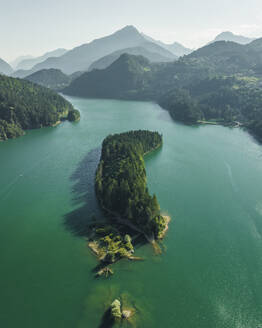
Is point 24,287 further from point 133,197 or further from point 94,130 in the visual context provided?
point 94,130

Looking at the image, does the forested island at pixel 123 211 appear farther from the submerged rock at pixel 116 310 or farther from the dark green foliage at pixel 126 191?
the submerged rock at pixel 116 310

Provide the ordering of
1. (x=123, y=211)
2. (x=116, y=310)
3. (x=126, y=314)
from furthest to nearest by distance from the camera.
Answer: (x=123, y=211), (x=126, y=314), (x=116, y=310)

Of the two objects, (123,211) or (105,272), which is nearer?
(105,272)

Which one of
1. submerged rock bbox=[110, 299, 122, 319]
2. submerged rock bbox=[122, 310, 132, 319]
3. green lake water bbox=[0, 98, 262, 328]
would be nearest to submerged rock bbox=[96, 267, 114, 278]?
green lake water bbox=[0, 98, 262, 328]

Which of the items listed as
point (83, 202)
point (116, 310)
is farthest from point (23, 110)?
point (116, 310)

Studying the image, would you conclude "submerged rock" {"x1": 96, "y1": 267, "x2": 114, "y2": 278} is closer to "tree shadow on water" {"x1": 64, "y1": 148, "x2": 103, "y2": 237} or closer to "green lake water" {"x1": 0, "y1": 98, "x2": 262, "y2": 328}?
"green lake water" {"x1": 0, "y1": 98, "x2": 262, "y2": 328}

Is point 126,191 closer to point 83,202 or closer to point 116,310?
point 83,202

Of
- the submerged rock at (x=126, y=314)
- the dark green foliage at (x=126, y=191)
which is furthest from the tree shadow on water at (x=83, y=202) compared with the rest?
the submerged rock at (x=126, y=314)

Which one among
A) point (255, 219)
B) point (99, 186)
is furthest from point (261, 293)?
point (99, 186)
